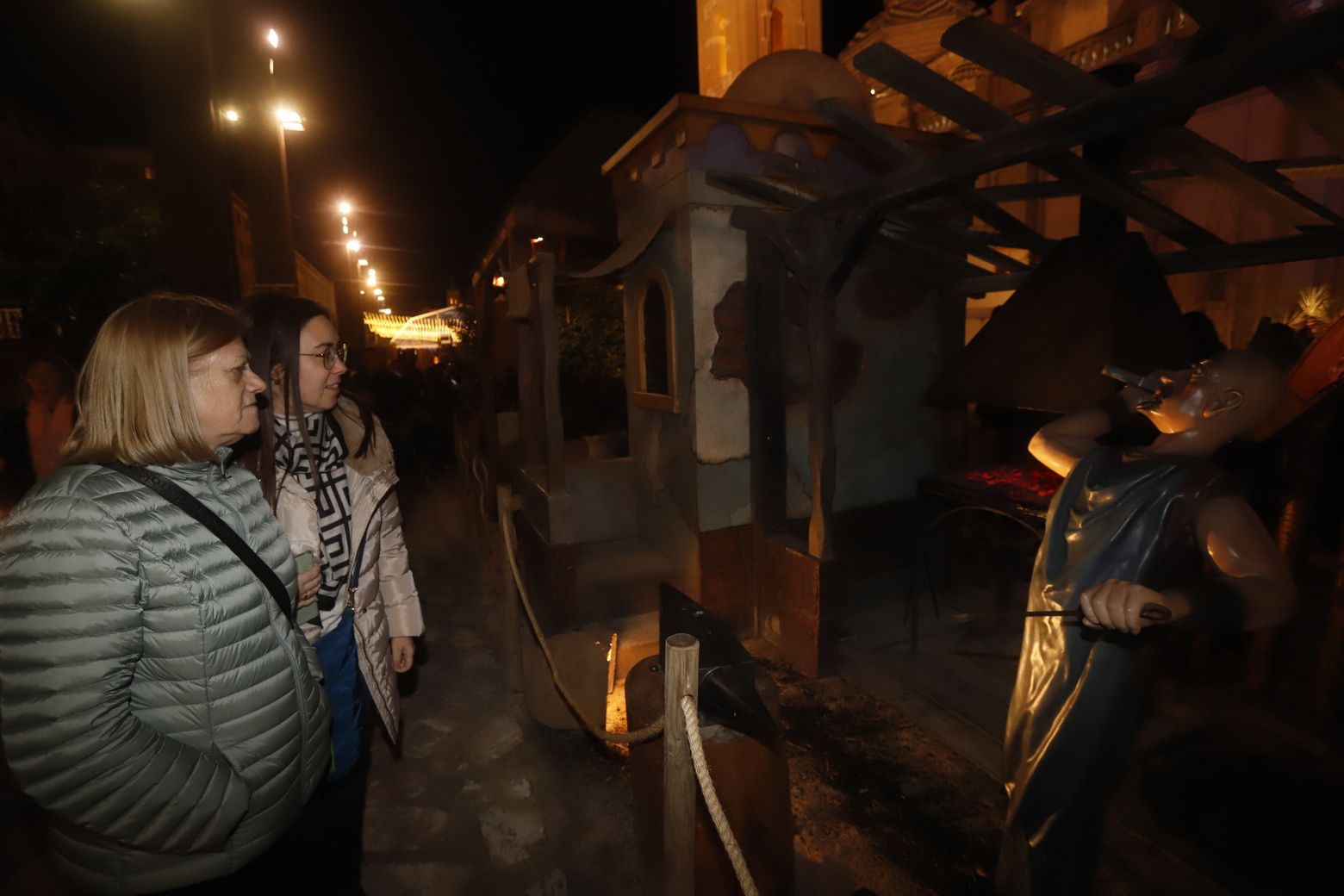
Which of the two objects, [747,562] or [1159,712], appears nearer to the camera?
[1159,712]

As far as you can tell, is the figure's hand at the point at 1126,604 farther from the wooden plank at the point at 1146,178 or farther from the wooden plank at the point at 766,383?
the wooden plank at the point at 766,383

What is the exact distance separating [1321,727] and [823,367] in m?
4.10

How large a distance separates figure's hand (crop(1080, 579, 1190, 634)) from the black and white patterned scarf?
270 cm

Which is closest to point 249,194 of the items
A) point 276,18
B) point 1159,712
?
point 276,18

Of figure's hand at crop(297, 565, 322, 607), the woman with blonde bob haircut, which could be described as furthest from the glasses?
figure's hand at crop(297, 565, 322, 607)

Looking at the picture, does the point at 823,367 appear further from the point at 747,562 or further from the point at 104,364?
the point at 104,364

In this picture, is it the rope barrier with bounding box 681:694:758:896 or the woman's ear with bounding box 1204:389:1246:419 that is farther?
the woman's ear with bounding box 1204:389:1246:419

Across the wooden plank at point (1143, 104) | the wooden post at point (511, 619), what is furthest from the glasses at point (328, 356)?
the wooden plank at point (1143, 104)

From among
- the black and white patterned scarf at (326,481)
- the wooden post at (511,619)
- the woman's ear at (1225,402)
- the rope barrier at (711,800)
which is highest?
the woman's ear at (1225,402)

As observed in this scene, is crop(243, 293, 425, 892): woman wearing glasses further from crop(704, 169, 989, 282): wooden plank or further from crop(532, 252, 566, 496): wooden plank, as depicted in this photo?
crop(704, 169, 989, 282): wooden plank

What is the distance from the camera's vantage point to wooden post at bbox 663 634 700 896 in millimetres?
2035

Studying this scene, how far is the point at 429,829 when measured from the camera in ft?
11.1

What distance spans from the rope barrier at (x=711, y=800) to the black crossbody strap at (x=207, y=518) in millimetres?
1299

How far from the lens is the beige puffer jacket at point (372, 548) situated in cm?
231
